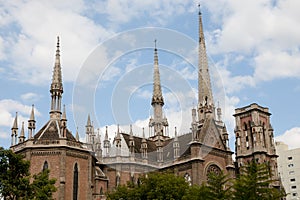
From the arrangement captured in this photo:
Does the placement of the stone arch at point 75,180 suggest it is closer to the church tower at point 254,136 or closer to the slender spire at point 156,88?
the church tower at point 254,136

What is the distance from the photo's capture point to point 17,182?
38.1m

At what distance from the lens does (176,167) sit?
7119 cm

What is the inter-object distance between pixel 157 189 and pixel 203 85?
45.7 m

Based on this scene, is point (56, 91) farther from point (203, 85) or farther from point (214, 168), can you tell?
point (203, 85)

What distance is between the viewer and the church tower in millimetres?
75613

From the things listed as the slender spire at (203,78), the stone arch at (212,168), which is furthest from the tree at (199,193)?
the slender spire at (203,78)

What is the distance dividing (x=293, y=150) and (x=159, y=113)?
4257 centimetres

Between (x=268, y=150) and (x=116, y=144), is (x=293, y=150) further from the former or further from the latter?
(x=116, y=144)

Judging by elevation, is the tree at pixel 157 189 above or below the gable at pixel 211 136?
below

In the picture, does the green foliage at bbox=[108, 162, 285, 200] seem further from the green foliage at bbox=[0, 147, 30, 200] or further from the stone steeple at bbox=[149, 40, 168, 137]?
the stone steeple at bbox=[149, 40, 168, 137]

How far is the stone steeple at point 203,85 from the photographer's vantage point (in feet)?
293

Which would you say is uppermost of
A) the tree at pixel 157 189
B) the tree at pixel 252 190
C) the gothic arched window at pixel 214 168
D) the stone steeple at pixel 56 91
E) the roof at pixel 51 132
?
the stone steeple at pixel 56 91

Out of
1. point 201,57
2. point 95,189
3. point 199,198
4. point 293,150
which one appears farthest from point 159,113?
point 199,198

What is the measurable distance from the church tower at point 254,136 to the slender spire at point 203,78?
1198cm
